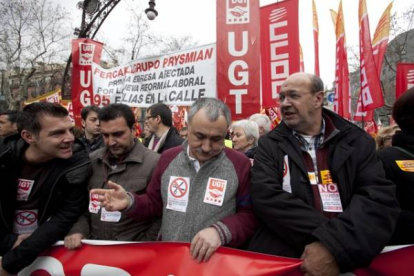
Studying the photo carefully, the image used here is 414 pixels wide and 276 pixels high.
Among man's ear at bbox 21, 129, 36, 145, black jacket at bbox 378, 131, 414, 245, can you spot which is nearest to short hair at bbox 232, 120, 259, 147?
black jacket at bbox 378, 131, 414, 245

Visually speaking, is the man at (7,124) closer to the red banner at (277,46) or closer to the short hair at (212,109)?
the red banner at (277,46)

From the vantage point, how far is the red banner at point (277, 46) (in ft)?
14.1

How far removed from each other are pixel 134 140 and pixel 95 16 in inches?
349

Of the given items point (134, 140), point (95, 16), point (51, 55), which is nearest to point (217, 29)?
point (134, 140)

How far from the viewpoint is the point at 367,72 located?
17.8ft

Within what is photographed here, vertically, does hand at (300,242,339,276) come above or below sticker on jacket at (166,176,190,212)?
below

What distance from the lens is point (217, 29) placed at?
13.0 ft

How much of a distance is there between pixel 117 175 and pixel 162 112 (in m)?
2.28

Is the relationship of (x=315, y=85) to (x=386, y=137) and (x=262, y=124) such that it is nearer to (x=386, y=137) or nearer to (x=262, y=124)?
(x=386, y=137)

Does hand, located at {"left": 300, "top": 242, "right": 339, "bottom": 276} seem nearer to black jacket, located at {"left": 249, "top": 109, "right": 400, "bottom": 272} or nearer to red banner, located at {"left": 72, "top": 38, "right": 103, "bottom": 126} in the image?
black jacket, located at {"left": 249, "top": 109, "right": 400, "bottom": 272}

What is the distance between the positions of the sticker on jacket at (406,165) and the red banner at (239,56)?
6.50 ft

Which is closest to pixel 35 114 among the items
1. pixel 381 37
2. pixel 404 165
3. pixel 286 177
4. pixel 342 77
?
pixel 286 177

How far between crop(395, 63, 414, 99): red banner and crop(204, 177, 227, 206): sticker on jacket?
643cm

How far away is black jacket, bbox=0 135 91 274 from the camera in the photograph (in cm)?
209
